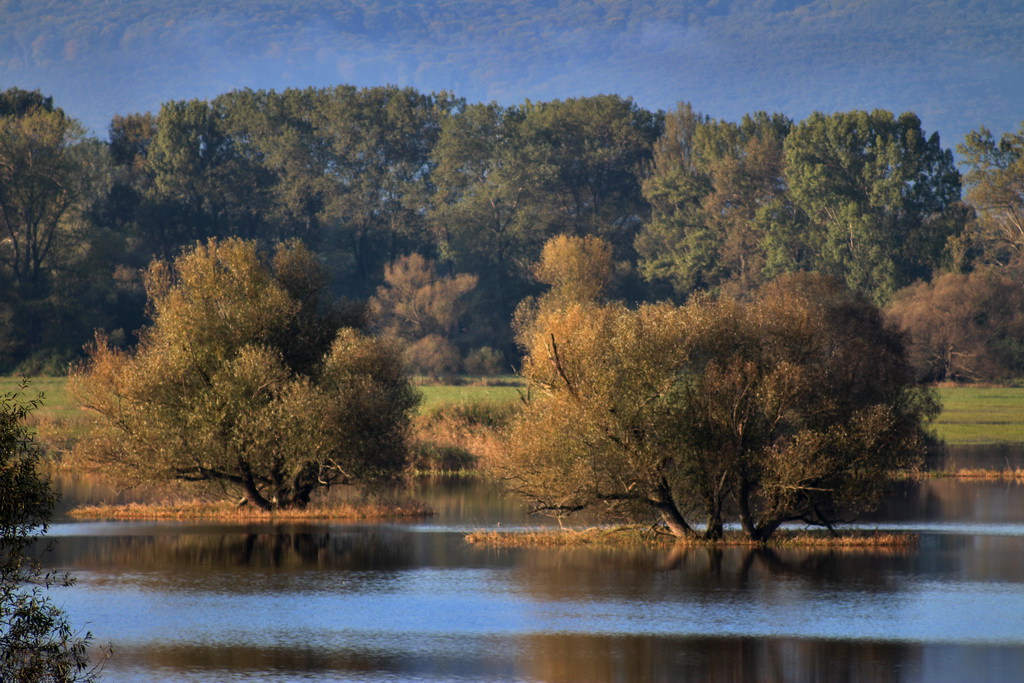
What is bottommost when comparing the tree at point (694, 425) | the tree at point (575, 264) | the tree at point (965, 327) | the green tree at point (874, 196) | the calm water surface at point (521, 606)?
the calm water surface at point (521, 606)

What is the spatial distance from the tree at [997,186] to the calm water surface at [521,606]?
7423 centimetres

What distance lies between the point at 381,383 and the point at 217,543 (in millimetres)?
9567

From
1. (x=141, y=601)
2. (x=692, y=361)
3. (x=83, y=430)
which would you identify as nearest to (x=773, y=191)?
(x=83, y=430)

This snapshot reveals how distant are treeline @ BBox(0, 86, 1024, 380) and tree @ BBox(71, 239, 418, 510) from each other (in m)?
54.2

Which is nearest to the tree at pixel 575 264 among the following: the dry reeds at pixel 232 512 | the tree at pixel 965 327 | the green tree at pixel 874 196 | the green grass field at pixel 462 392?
the green grass field at pixel 462 392

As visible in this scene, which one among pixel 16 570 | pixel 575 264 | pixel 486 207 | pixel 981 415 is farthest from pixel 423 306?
pixel 16 570

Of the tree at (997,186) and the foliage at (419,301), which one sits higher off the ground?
the tree at (997,186)

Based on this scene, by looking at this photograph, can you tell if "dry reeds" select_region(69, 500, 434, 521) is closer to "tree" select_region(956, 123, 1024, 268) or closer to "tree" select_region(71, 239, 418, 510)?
"tree" select_region(71, 239, 418, 510)

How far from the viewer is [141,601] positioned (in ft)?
106

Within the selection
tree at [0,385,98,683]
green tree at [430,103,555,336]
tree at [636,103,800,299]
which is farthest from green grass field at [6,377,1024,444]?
tree at [0,385,98,683]

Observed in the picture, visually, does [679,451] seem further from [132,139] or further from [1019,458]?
[132,139]

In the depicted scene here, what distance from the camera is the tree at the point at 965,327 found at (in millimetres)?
95875

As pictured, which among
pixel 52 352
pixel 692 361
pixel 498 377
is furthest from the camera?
pixel 498 377

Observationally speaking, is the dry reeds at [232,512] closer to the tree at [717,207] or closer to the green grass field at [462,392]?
the green grass field at [462,392]
